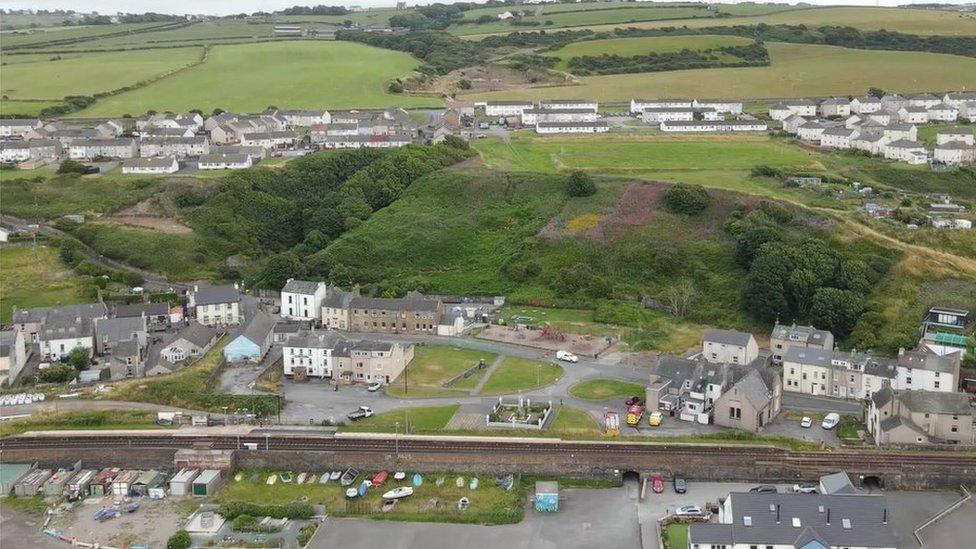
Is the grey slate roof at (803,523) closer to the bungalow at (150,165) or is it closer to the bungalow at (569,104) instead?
the bungalow at (150,165)

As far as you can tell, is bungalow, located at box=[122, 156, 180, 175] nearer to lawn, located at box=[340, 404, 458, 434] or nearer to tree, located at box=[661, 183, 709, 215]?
tree, located at box=[661, 183, 709, 215]

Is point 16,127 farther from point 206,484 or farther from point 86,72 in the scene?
point 206,484

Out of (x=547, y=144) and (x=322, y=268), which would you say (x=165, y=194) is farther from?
(x=547, y=144)

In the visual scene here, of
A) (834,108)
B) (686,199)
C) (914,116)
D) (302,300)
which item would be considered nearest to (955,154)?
(914,116)

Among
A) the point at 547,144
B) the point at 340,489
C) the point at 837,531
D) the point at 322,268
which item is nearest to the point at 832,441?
the point at 837,531

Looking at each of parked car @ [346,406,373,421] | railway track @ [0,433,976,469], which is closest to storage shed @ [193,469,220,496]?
railway track @ [0,433,976,469]

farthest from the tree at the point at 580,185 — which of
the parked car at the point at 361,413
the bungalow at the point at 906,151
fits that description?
the parked car at the point at 361,413
